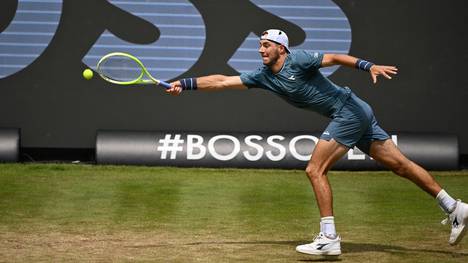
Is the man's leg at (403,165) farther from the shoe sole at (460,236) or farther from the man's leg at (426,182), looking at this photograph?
the shoe sole at (460,236)

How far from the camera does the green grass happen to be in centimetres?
841

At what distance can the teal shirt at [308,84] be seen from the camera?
860 cm

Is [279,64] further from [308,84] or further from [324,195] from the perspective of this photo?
[324,195]

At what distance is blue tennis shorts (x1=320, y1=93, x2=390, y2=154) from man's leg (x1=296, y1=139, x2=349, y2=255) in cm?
7

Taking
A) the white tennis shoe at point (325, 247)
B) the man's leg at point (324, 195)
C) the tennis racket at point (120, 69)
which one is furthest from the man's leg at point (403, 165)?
the tennis racket at point (120, 69)

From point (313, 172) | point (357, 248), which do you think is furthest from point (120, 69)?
point (357, 248)

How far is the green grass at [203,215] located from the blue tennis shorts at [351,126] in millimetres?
987

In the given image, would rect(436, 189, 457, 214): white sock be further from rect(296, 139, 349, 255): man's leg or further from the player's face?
the player's face

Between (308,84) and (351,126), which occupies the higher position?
(308,84)

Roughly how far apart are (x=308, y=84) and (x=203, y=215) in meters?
2.54

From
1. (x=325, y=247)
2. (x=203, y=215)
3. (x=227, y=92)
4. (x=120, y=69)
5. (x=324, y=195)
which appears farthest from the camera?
(x=227, y=92)

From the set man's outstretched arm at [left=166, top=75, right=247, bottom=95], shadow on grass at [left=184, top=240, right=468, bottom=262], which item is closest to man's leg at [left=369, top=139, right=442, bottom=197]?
shadow on grass at [left=184, top=240, right=468, bottom=262]

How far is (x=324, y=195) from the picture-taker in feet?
27.2

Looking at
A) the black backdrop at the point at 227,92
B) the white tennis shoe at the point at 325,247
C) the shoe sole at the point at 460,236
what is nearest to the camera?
the white tennis shoe at the point at 325,247
